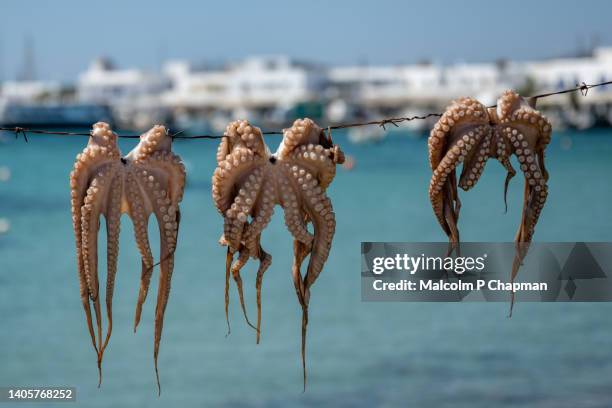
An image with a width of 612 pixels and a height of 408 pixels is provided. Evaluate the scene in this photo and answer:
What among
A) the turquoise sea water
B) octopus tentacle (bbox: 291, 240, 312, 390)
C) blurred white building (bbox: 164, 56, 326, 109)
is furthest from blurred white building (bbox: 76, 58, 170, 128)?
octopus tentacle (bbox: 291, 240, 312, 390)

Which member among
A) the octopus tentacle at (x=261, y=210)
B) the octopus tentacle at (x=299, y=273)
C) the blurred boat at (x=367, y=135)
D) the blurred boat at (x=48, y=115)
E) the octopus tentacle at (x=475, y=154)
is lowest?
the octopus tentacle at (x=299, y=273)

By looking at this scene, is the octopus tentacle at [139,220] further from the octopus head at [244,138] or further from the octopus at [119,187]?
the octopus head at [244,138]

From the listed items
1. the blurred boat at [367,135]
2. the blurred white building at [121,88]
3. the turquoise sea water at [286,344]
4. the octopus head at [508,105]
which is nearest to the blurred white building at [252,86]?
the blurred white building at [121,88]

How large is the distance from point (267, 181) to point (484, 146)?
979 millimetres

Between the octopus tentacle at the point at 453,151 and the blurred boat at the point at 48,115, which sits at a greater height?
the blurred boat at the point at 48,115

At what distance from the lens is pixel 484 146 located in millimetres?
4746

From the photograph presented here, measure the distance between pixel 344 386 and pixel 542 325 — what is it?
5.87 metres

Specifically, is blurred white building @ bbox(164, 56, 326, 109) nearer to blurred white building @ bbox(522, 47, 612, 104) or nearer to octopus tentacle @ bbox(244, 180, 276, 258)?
blurred white building @ bbox(522, 47, 612, 104)

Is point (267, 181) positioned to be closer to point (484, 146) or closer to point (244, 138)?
point (244, 138)

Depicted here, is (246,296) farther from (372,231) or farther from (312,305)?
(372,231)

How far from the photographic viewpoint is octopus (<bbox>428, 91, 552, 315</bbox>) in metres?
4.71

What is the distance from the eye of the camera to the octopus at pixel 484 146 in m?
4.71

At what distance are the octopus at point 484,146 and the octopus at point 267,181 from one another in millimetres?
477

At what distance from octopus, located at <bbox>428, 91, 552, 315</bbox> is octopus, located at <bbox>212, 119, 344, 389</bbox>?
477mm
